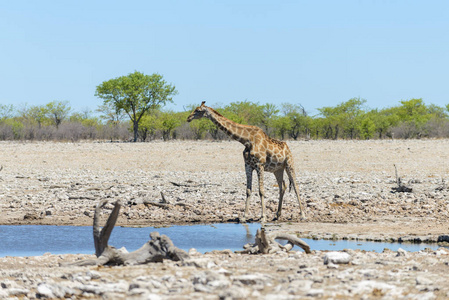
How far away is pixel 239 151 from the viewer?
117 feet

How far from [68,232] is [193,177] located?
416 inches

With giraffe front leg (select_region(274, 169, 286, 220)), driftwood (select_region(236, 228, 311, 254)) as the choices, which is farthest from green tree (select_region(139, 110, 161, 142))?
driftwood (select_region(236, 228, 311, 254))

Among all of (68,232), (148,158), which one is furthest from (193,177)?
(68,232)

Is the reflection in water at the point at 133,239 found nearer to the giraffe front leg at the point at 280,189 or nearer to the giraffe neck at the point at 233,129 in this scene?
the giraffe front leg at the point at 280,189

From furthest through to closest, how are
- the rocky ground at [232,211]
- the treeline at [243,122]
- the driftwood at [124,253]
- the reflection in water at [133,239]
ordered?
1. the treeline at [243,122]
2. the reflection in water at [133,239]
3. the driftwood at [124,253]
4. the rocky ground at [232,211]

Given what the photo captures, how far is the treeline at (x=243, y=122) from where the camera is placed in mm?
59500

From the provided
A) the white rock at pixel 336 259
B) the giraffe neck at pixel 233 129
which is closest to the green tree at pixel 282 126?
the giraffe neck at pixel 233 129

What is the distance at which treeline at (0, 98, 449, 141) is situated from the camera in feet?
195

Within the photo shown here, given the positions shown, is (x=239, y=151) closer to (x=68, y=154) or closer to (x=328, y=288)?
(x=68, y=154)

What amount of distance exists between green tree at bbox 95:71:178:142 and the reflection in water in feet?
150

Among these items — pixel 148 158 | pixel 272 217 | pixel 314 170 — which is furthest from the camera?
pixel 148 158

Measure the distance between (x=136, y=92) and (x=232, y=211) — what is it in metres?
44.5

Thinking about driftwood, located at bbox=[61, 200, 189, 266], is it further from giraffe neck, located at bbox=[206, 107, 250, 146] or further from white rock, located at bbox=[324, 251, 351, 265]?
giraffe neck, located at bbox=[206, 107, 250, 146]

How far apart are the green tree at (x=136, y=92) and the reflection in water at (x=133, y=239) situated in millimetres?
45581
